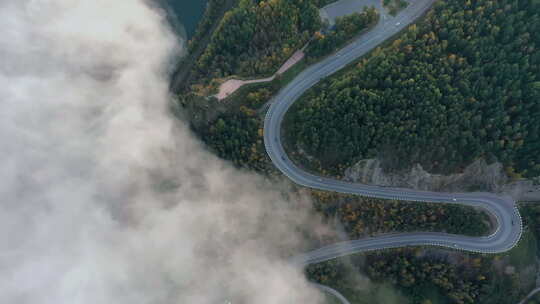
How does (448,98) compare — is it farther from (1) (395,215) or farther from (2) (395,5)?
(1) (395,215)

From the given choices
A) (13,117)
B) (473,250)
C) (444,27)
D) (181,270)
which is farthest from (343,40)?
(13,117)

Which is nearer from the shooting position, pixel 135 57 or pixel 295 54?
pixel 295 54

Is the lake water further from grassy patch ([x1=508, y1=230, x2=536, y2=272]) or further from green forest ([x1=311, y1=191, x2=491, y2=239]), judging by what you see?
grassy patch ([x1=508, y1=230, x2=536, y2=272])

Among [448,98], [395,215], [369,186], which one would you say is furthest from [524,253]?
[448,98]

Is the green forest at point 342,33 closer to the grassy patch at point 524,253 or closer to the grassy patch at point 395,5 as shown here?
the grassy patch at point 395,5

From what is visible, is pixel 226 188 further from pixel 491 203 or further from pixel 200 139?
pixel 491 203

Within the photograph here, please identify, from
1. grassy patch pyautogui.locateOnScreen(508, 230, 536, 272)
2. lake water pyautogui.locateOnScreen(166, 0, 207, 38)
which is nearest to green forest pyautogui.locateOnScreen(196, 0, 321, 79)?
lake water pyautogui.locateOnScreen(166, 0, 207, 38)
